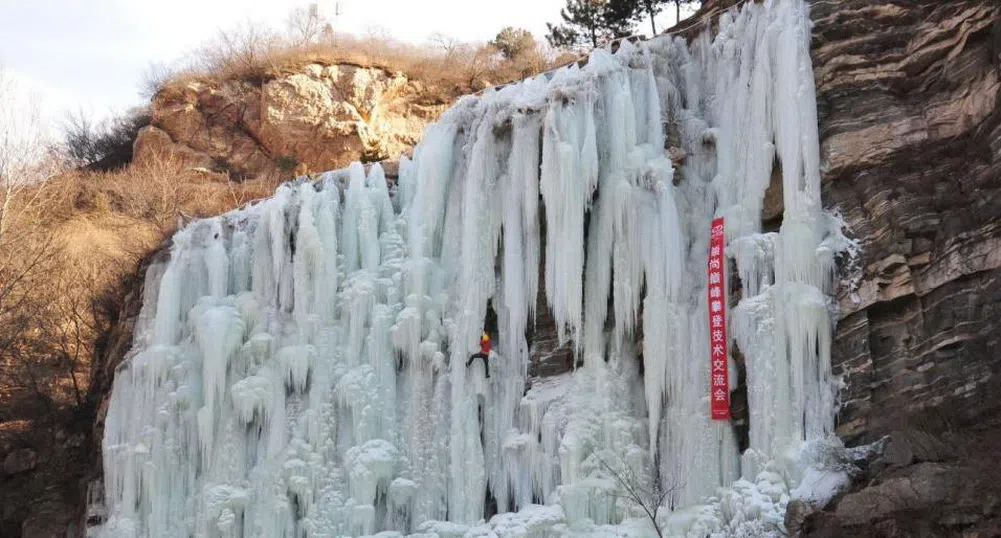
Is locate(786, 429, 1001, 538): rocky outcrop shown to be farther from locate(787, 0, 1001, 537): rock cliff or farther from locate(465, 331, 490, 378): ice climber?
locate(465, 331, 490, 378): ice climber

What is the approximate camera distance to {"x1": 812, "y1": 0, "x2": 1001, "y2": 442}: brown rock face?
37.8 ft

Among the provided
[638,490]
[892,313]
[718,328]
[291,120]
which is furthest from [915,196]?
[291,120]

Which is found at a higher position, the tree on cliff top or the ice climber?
the tree on cliff top

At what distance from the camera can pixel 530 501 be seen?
13672 millimetres

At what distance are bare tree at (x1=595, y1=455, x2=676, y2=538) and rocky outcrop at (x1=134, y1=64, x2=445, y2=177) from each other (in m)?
15.0

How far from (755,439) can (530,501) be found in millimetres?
3105

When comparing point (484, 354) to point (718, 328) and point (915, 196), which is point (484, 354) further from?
point (915, 196)

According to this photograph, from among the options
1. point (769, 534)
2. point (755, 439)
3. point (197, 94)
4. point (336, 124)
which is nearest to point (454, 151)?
point (755, 439)

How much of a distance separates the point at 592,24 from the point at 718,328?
1343cm

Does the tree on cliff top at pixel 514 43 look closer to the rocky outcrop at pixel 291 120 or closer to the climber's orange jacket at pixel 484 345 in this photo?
the rocky outcrop at pixel 291 120

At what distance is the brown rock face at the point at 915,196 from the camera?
37.8 ft

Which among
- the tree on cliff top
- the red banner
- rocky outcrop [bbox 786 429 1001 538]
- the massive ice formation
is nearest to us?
rocky outcrop [bbox 786 429 1001 538]

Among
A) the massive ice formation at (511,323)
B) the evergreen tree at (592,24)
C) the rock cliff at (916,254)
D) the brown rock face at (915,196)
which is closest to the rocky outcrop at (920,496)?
the rock cliff at (916,254)

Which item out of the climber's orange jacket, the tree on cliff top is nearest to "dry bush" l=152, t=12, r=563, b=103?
the tree on cliff top
